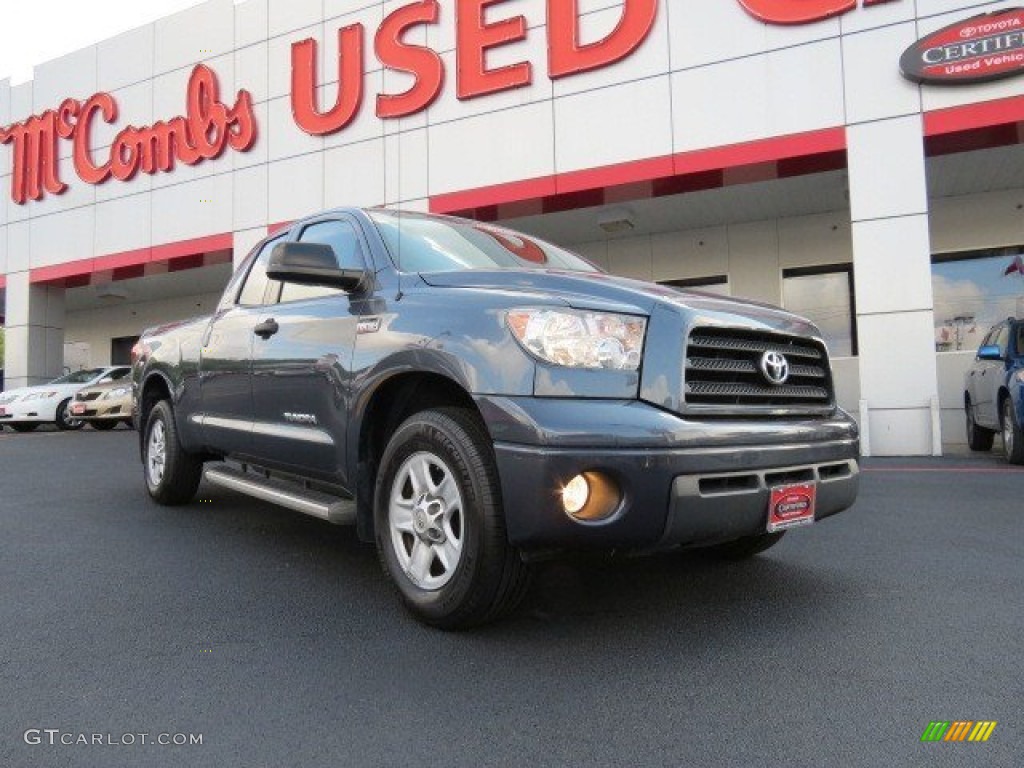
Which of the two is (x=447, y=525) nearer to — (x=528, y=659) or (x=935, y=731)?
(x=528, y=659)

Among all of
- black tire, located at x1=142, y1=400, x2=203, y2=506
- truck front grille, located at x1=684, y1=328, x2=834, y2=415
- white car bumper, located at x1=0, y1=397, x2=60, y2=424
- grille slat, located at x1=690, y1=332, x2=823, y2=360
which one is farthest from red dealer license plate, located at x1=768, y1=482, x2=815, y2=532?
white car bumper, located at x1=0, y1=397, x2=60, y2=424

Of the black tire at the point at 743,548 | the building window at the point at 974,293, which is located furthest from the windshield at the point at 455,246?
the building window at the point at 974,293

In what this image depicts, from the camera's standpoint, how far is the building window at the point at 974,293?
12.2 m

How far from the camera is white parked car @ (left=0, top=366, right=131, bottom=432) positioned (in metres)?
14.3

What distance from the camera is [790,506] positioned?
2627 mm

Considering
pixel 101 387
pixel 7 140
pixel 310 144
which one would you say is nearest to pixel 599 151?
pixel 310 144

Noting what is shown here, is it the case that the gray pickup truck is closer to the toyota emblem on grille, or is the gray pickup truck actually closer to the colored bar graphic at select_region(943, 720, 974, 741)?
the toyota emblem on grille

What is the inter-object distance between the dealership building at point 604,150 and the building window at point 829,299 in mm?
41

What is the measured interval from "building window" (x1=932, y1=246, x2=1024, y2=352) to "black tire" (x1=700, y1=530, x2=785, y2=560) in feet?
35.2

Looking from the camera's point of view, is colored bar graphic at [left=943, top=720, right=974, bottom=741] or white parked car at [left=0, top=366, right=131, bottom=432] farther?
white parked car at [left=0, top=366, right=131, bottom=432]

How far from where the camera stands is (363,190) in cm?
1280

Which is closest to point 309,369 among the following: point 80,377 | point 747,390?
point 747,390

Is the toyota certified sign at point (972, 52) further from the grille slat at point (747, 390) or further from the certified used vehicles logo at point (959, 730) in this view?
the certified used vehicles logo at point (959, 730)

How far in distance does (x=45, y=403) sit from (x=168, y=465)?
11.5 meters
